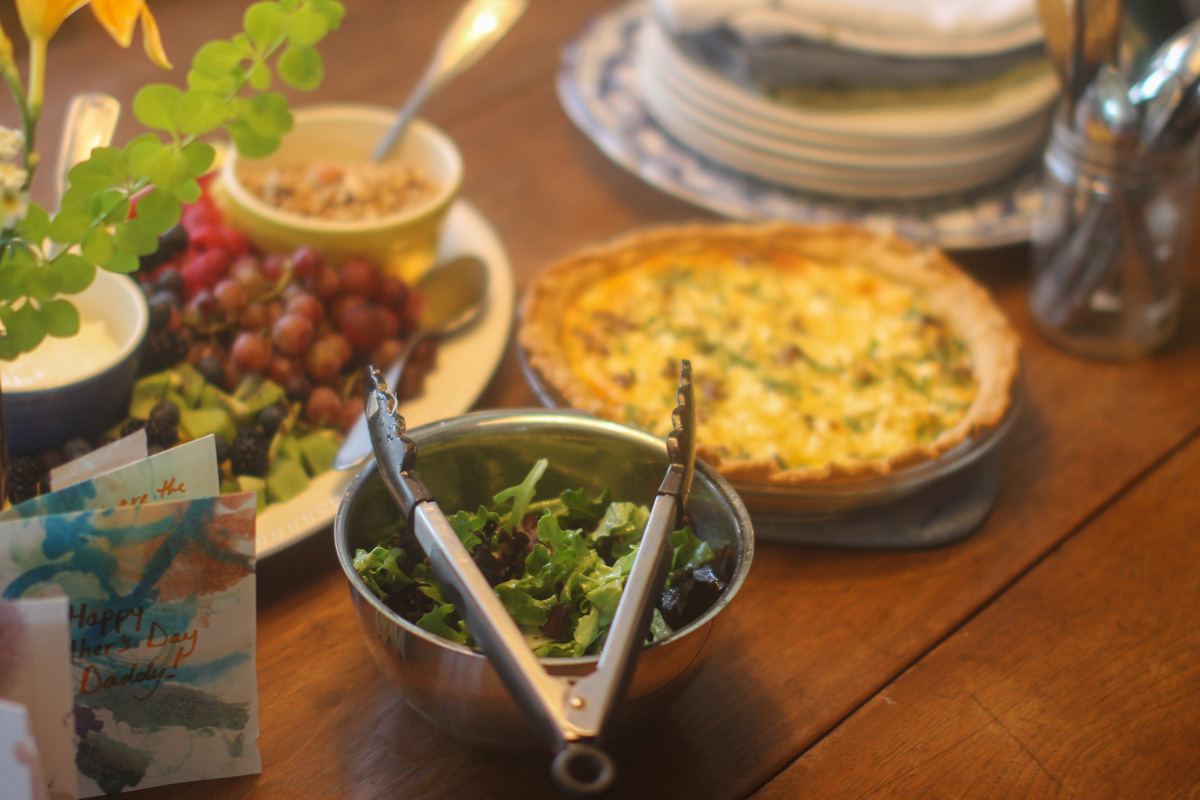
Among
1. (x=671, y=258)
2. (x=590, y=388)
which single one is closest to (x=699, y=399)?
(x=590, y=388)

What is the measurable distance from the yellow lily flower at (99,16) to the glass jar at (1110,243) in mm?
1303

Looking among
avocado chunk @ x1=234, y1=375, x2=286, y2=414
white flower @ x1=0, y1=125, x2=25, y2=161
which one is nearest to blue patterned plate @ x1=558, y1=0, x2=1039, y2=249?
avocado chunk @ x1=234, y1=375, x2=286, y2=414

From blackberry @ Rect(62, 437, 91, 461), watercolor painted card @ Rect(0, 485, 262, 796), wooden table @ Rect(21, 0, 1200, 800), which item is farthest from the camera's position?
blackberry @ Rect(62, 437, 91, 461)

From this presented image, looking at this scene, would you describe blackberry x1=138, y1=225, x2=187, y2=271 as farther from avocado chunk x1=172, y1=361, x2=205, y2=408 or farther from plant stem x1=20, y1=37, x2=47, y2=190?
plant stem x1=20, y1=37, x2=47, y2=190

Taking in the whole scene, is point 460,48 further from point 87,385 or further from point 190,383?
point 87,385

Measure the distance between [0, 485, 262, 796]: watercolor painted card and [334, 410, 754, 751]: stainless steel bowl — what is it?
0.11m

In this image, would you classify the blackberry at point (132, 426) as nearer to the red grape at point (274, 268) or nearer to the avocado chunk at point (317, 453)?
the avocado chunk at point (317, 453)

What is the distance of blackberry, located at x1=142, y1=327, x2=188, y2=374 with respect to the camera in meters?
1.17

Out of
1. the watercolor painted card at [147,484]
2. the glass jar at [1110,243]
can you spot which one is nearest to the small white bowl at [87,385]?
the watercolor painted card at [147,484]

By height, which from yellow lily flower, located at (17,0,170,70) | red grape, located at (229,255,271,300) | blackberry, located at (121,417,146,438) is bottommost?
blackberry, located at (121,417,146,438)

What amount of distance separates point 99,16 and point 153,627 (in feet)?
1.73

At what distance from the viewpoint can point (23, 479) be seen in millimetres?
1011

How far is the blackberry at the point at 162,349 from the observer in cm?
117

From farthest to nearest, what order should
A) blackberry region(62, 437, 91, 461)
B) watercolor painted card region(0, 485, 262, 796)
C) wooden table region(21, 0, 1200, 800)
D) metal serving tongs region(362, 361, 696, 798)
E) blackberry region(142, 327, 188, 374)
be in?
blackberry region(142, 327, 188, 374) → blackberry region(62, 437, 91, 461) → wooden table region(21, 0, 1200, 800) → watercolor painted card region(0, 485, 262, 796) → metal serving tongs region(362, 361, 696, 798)
